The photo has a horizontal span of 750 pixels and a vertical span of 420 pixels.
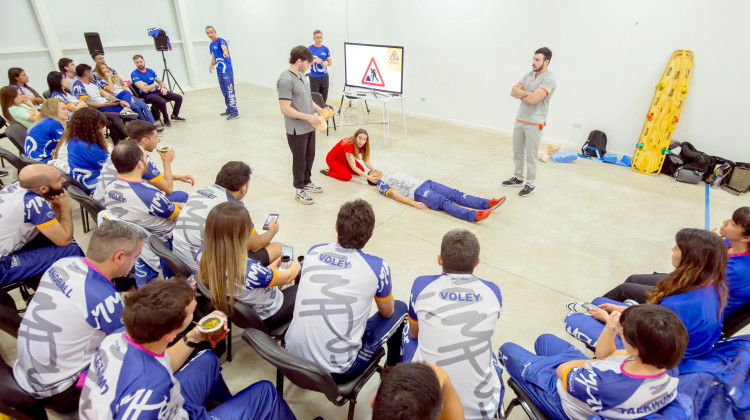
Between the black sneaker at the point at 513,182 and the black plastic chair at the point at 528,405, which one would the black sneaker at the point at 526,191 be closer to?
Result: the black sneaker at the point at 513,182

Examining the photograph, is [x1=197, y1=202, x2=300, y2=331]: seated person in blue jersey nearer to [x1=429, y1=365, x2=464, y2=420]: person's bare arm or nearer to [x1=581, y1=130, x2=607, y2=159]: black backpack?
[x1=429, y1=365, x2=464, y2=420]: person's bare arm

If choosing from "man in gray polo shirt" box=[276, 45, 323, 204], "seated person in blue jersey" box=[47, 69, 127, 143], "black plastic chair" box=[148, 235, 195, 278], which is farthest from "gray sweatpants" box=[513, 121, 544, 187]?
"seated person in blue jersey" box=[47, 69, 127, 143]

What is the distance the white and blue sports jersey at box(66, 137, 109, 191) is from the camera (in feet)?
10.7

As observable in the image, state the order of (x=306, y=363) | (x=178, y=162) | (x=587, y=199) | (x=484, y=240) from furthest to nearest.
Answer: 1. (x=178, y=162)
2. (x=587, y=199)
3. (x=484, y=240)
4. (x=306, y=363)

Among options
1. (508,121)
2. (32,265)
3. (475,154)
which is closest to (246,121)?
(475,154)

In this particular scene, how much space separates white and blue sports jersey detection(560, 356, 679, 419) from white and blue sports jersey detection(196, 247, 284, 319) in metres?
1.42

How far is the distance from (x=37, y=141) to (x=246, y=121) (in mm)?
3704

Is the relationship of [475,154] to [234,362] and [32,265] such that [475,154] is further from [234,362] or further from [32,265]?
[32,265]

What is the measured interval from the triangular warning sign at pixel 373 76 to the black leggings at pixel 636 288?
4.83m

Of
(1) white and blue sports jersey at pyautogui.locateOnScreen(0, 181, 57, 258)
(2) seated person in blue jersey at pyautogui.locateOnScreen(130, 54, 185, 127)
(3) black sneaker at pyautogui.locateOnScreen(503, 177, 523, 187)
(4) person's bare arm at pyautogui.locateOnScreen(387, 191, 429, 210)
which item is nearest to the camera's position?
(1) white and blue sports jersey at pyautogui.locateOnScreen(0, 181, 57, 258)

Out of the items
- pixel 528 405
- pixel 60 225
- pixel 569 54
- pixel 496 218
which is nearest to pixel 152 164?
pixel 60 225

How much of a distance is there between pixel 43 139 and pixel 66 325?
3.13 metres

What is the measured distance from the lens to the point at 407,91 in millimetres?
7605

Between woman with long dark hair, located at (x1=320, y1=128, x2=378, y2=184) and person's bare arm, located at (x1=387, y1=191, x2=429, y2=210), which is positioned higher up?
woman with long dark hair, located at (x1=320, y1=128, x2=378, y2=184)
